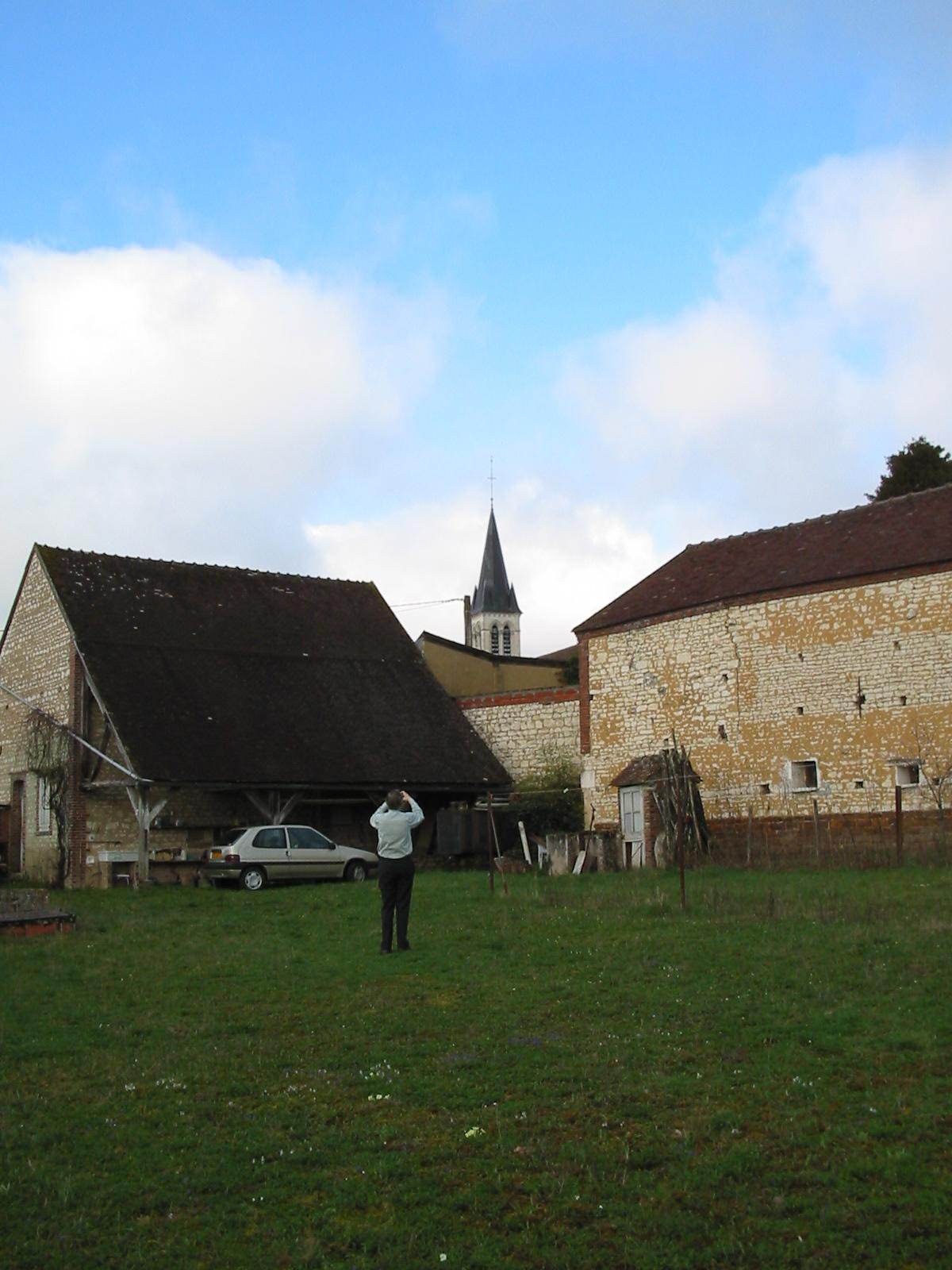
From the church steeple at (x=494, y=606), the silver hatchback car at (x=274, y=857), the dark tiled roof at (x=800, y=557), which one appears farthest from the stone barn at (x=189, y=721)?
the church steeple at (x=494, y=606)

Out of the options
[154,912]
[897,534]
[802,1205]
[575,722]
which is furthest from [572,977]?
[575,722]

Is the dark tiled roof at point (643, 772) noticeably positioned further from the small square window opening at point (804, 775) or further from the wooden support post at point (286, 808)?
the wooden support post at point (286, 808)

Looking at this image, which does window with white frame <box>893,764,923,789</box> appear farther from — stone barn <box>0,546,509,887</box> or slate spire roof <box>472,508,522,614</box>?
slate spire roof <box>472,508,522,614</box>

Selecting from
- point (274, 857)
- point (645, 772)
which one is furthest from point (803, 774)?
point (274, 857)

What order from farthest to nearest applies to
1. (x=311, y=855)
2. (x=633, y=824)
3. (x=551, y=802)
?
(x=551, y=802), (x=633, y=824), (x=311, y=855)

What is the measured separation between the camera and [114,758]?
2711 centimetres

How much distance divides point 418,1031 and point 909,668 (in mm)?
16629

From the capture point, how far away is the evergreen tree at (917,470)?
4122cm

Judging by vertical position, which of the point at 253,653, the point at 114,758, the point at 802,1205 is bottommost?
the point at 802,1205

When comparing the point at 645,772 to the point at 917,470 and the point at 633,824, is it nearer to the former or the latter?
the point at 633,824

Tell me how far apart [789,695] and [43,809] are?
1542cm

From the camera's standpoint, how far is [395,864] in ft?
45.3

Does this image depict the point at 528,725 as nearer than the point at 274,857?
No

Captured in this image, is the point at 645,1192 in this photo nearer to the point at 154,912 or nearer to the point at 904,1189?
the point at 904,1189
